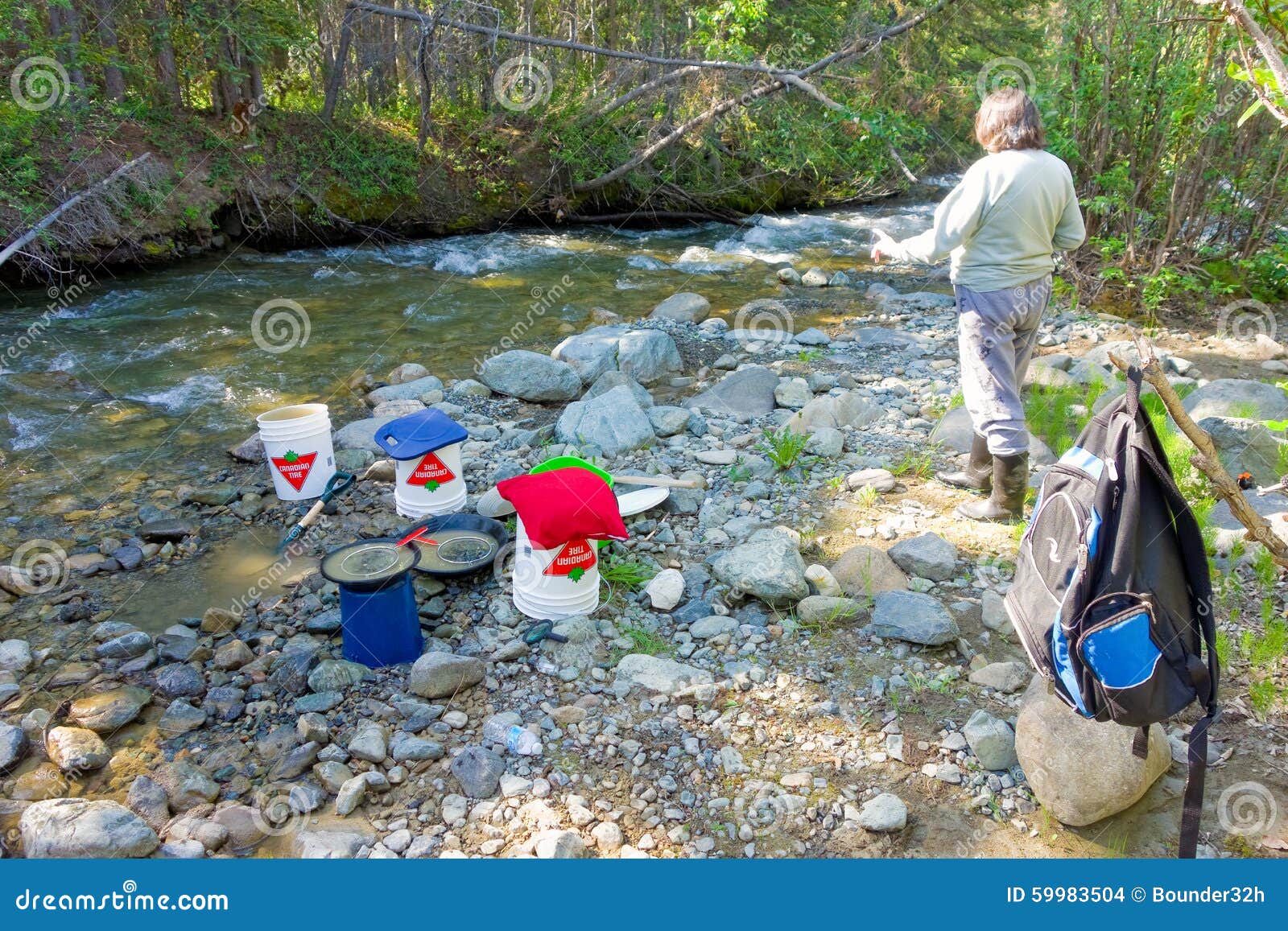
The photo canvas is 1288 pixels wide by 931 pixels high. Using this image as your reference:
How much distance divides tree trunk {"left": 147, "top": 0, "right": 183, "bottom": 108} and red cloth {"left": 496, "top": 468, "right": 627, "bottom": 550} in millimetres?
9883

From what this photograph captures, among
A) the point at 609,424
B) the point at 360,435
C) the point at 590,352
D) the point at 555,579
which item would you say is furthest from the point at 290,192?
the point at 555,579

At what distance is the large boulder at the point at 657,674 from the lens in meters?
3.15

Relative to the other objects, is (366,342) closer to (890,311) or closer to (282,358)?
(282,358)

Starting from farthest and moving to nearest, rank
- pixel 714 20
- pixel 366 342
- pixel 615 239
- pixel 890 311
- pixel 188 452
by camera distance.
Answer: pixel 615 239
pixel 714 20
pixel 890 311
pixel 366 342
pixel 188 452

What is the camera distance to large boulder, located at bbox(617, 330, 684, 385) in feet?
22.3

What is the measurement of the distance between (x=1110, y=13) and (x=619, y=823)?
7.62m

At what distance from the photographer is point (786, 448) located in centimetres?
480

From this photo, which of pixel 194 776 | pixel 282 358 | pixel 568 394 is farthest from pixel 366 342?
pixel 194 776

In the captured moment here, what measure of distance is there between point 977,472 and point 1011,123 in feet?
5.45

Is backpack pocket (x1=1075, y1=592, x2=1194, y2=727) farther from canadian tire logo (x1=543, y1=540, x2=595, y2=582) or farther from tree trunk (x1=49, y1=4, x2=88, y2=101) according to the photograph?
tree trunk (x1=49, y1=4, x2=88, y2=101)

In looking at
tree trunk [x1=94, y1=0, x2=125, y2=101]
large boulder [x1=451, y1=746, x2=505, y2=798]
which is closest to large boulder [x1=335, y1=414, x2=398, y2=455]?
large boulder [x1=451, y1=746, x2=505, y2=798]

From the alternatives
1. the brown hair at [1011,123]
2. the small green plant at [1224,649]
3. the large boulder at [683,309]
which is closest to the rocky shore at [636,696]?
the small green plant at [1224,649]

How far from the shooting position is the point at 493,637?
3.47 meters

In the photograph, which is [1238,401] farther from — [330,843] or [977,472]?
[330,843]
